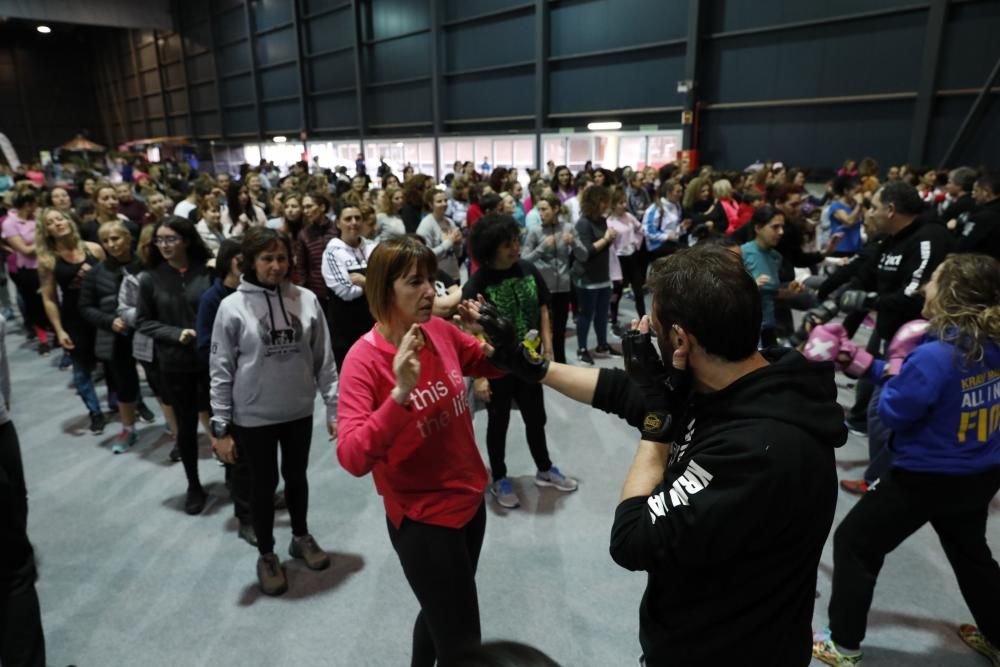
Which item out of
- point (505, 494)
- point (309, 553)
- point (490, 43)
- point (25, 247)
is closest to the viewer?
point (309, 553)

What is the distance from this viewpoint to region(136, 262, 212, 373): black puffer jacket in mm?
3318

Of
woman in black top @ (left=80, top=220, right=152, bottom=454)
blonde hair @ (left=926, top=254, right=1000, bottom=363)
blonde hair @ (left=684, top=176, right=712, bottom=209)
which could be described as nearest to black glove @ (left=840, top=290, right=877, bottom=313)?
blonde hair @ (left=926, top=254, right=1000, bottom=363)

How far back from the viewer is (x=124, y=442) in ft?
14.3

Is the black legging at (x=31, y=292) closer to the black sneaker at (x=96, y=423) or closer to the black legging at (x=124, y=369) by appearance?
the black sneaker at (x=96, y=423)

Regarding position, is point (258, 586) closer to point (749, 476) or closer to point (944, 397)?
point (749, 476)

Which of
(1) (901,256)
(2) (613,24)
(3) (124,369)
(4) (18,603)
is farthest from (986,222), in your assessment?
(2) (613,24)

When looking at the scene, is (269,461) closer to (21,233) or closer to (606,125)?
(21,233)

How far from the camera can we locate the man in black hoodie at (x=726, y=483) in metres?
1.06

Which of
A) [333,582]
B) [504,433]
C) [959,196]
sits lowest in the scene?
[333,582]

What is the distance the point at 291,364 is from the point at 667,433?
1.94 m

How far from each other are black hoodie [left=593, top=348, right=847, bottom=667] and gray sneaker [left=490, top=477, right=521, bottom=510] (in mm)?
2294

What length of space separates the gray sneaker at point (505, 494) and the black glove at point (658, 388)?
236 centimetres

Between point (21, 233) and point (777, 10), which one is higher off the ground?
point (777, 10)

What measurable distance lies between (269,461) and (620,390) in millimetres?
1878
